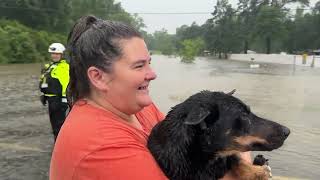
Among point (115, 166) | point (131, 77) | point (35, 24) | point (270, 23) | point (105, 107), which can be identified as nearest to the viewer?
point (115, 166)

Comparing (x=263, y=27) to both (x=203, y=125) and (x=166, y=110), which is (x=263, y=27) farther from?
(x=203, y=125)

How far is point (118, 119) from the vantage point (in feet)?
8.03

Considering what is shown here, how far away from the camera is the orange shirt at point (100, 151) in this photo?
7.29ft

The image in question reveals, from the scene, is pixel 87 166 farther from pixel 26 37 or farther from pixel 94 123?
pixel 26 37

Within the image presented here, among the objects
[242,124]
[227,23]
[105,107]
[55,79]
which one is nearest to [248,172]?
[242,124]

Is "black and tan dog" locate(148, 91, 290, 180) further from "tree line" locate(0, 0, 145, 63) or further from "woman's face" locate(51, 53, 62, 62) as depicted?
Answer: "tree line" locate(0, 0, 145, 63)

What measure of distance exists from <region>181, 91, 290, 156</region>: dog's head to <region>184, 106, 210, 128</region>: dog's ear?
0.20 ft

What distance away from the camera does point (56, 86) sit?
9.52 metres

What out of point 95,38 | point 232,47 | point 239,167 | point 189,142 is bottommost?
point 232,47

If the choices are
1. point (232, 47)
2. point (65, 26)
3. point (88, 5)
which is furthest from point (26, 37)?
point (232, 47)

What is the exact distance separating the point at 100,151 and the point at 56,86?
747 centimetres

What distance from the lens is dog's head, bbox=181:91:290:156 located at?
8.46 feet

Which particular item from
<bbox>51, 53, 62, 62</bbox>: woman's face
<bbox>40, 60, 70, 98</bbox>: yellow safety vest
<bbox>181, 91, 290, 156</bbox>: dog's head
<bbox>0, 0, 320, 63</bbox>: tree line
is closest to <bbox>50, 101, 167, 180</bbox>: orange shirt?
<bbox>181, 91, 290, 156</bbox>: dog's head

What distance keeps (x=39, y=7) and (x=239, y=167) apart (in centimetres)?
7463
